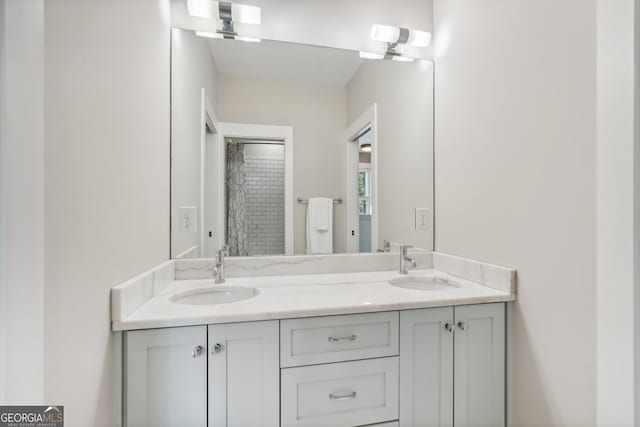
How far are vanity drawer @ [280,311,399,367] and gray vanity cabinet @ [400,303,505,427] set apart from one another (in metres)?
0.06

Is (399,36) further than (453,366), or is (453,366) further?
(399,36)

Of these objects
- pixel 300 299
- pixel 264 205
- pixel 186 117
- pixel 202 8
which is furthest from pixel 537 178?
pixel 202 8

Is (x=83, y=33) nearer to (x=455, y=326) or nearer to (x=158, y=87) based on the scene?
(x=158, y=87)

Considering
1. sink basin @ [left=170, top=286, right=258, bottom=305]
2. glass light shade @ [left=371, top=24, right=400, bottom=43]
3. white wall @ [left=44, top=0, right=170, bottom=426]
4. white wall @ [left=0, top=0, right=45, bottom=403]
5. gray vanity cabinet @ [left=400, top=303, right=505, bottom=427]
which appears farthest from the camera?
glass light shade @ [left=371, top=24, right=400, bottom=43]

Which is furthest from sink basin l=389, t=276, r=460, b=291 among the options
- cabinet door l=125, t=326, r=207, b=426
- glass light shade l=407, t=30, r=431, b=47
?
glass light shade l=407, t=30, r=431, b=47

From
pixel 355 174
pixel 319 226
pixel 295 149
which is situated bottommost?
pixel 319 226

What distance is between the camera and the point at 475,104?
1.40m

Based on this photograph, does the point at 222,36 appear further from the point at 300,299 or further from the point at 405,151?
the point at 300,299

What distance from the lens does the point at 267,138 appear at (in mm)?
1596

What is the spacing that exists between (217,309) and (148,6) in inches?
46.9

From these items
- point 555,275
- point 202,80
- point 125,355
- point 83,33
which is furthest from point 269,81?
point 555,275

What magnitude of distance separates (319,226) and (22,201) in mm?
1221

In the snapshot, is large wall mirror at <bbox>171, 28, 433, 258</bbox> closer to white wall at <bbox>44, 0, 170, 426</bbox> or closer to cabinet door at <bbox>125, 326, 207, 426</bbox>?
white wall at <bbox>44, 0, 170, 426</bbox>

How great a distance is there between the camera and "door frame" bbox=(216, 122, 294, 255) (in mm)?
1552
